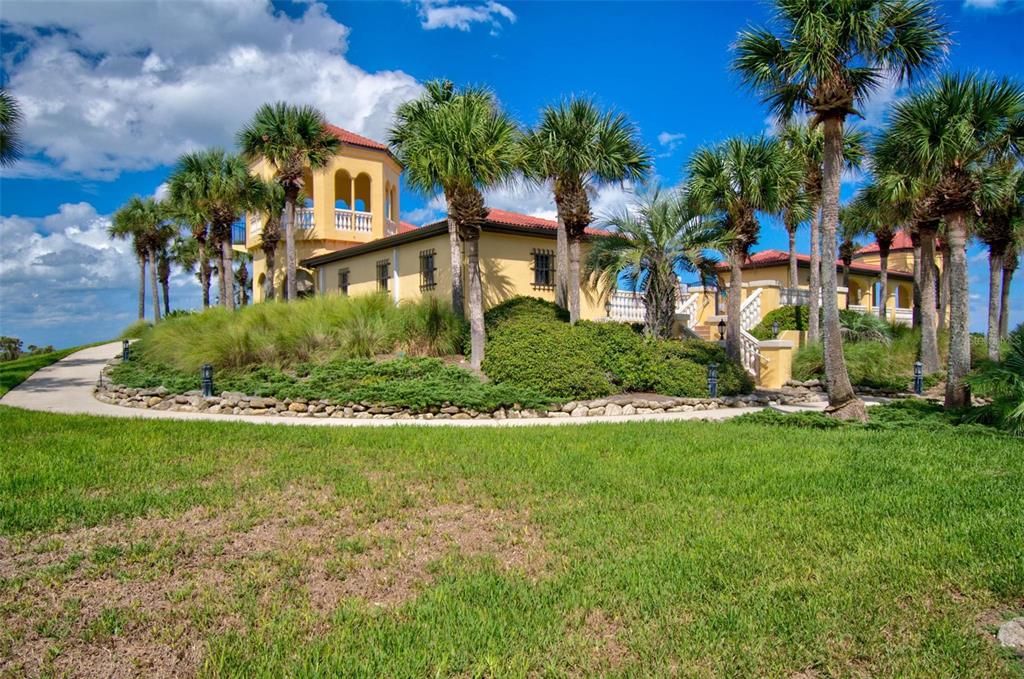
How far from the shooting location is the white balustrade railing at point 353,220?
95.8ft

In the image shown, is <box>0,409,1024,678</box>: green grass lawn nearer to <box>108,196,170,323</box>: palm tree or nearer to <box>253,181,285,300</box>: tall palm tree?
<box>253,181,285,300</box>: tall palm tree

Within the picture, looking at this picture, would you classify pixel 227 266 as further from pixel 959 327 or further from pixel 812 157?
pixel 959 327

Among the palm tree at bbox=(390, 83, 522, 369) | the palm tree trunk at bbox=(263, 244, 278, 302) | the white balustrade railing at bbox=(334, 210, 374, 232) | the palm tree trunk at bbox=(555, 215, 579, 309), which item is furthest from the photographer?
the white balustrade railing at bbox=(334, 210, 374, 232)

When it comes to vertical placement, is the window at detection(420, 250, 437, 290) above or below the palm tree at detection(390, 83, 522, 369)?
below

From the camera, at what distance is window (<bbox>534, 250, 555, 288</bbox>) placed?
2214 centimetres

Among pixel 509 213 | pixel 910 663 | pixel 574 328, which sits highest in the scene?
pixel 509 213

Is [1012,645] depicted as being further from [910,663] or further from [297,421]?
[297,421]

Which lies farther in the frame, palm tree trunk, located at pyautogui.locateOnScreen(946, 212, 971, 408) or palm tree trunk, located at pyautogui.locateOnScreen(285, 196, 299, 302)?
palm tree trunk, located at pyautogui.locateOnScreen(285, 196, 299, 302)

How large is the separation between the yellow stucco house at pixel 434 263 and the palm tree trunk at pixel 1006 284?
13.3 ft

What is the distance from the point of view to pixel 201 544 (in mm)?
4941

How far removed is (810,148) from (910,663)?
67.8 feet

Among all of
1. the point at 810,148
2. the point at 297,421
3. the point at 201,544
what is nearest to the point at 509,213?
the point at 810,148

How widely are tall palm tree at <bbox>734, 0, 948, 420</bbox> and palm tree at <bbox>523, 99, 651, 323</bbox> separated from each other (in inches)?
198

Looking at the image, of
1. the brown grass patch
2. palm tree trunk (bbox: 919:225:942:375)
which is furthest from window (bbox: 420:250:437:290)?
the brown grass patch
